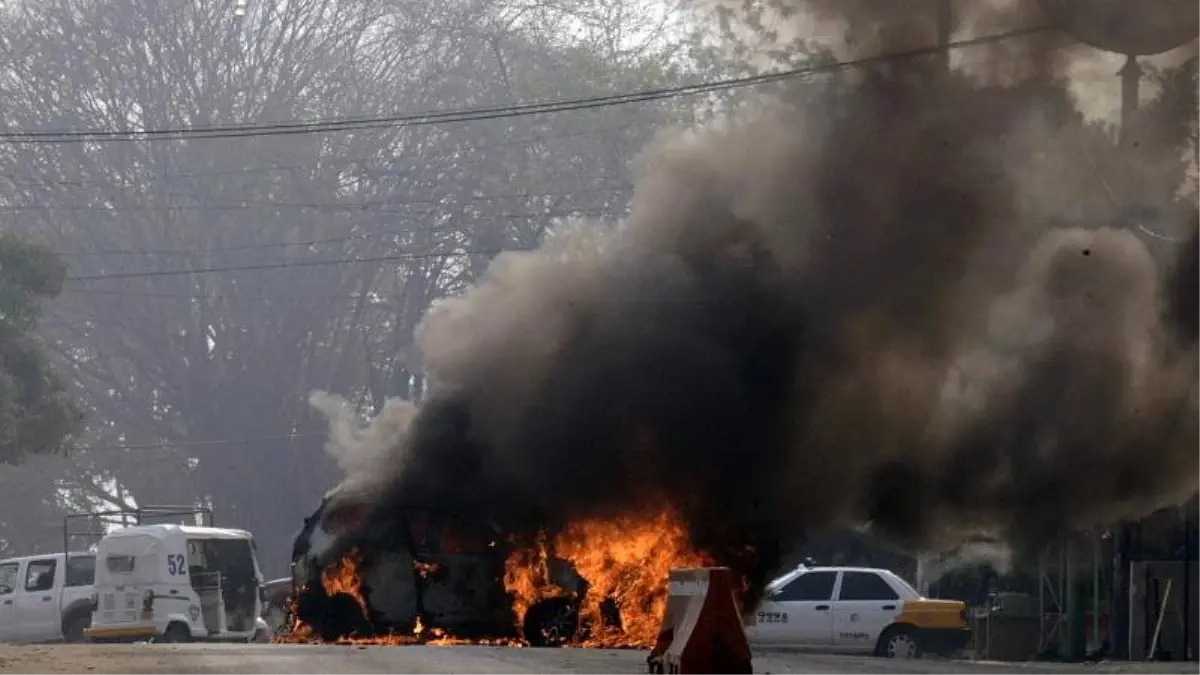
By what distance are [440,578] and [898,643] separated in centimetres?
865

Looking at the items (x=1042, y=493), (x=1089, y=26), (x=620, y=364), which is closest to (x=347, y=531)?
(x=620, y=364)

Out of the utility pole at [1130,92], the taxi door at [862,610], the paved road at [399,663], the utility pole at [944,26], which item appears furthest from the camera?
the taxi door at [862,610]

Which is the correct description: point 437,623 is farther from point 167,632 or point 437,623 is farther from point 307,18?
point 307,18

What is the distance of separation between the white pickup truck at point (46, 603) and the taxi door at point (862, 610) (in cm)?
1294

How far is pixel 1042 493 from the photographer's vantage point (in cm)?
1962

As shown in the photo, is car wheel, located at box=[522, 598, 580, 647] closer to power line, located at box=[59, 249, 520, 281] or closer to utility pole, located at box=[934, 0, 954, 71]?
utility pole, located at box=[934, 0, 954, 71]

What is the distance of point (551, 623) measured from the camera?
20625 mm

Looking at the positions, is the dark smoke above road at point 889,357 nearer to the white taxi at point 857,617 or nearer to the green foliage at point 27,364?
the white taxi at point 857,617

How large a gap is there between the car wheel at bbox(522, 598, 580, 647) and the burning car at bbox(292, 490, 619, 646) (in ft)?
0.03

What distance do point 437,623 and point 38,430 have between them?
17215 mm

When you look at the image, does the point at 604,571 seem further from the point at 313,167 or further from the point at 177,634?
the point at 313,167

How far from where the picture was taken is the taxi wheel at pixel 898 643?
87.4ft

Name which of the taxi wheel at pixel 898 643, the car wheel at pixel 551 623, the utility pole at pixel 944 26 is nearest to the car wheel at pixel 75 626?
the taxi wheel at pixel 898 643

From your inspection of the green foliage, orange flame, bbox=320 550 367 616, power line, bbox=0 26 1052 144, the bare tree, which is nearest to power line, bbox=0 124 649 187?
the bare tree
